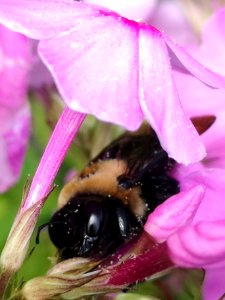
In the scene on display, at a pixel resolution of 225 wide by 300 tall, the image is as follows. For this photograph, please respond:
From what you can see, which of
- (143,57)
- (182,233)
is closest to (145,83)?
(143,57)

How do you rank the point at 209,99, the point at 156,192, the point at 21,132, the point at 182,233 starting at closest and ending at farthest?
1. the point at 182,233
2. the point at 156,192
3. the point at 209,99
4. the point at 21,132

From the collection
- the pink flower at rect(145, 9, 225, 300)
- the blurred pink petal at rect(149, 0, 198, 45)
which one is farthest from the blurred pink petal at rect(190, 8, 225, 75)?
the blurred pink petal at rect(149, 0, 198, 45)

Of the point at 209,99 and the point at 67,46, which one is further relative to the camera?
the point at 209,99

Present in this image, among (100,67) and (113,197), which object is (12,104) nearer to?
(113,197)

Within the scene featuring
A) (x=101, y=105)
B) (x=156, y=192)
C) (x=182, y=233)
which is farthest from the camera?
(x=156, y=192)

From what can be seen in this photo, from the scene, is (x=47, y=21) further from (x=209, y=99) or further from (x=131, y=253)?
(x=209, y=99)

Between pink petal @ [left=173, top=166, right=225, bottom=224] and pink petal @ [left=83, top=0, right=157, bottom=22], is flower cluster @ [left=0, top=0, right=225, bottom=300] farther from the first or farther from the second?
pink petal @ [left=83, top=0, right=157, bottom=22]

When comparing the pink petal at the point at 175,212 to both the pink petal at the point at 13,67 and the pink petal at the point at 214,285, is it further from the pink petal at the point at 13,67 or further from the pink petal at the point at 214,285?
the pink petal at the point at 13,67
